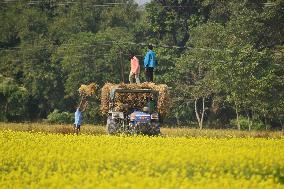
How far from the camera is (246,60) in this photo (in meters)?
51.7

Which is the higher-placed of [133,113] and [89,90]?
[89,90]

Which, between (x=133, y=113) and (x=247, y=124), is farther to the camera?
(x=247, y=124)

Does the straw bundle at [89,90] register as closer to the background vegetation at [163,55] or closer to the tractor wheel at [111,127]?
the tractor wheel at [111,127]

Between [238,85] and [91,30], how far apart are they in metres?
25.9

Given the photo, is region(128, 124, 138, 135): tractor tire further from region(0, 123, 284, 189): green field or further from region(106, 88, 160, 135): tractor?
region(0, 123, 284, 189): green field

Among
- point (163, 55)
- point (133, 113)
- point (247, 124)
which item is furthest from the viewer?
point (163, 55)

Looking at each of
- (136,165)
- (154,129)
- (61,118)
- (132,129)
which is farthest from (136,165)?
(61,118)

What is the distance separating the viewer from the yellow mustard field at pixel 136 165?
588 inches

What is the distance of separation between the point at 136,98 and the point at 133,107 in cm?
35

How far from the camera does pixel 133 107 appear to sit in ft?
102

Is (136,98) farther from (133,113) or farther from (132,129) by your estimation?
(132,129)

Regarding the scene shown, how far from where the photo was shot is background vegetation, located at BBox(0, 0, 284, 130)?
52.7 m

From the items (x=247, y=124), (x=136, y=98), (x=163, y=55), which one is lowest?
(x=247, y=124)

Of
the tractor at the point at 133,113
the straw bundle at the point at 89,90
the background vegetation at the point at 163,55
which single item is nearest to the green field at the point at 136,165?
the tractor at the point at 133,113
